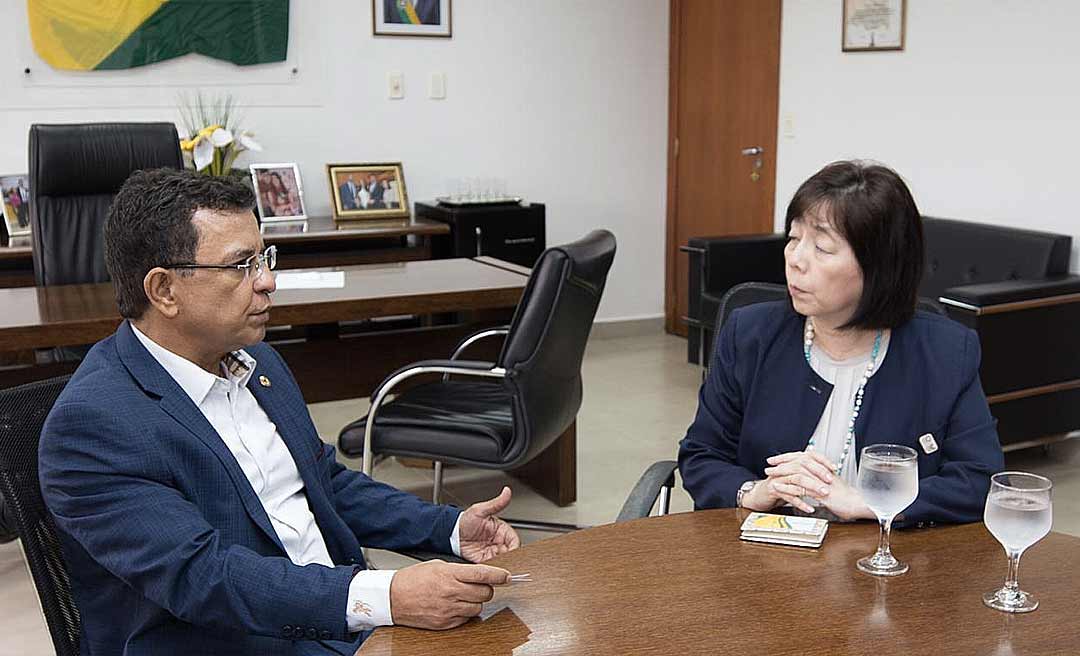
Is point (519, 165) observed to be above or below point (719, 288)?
above

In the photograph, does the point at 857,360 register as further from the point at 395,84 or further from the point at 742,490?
the point at 395,84

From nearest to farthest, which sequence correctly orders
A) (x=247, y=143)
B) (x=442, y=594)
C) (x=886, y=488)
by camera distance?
(x=442, y=594) → (x=886, y=488) → (x=247, y=143)

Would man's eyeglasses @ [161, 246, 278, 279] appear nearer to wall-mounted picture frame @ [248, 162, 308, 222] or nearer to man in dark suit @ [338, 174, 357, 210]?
wall-mounted picture frame @ [248, 162, 308, 222]

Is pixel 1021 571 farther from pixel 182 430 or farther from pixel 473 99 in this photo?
pixel 473 99

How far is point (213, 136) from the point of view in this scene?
201 inches

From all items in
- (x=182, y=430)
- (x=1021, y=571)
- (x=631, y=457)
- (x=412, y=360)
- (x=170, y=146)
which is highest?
(x=170, y=146)

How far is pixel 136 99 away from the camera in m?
5.40

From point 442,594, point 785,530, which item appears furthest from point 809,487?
point 442,594

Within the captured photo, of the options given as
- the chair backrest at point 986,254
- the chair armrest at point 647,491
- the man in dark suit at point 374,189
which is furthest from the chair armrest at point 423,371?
the man in dark suit at point 374,189

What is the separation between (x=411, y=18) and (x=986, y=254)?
3.10 m

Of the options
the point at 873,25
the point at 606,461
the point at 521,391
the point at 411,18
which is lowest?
the point at 606,461

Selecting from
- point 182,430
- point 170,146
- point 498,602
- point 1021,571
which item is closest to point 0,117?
point 170,146

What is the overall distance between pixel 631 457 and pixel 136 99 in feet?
9.63

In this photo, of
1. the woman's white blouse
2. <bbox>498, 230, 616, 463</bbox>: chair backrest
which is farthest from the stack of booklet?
<bbox>498, 230, 616, 463</bbox>: chair backrest
